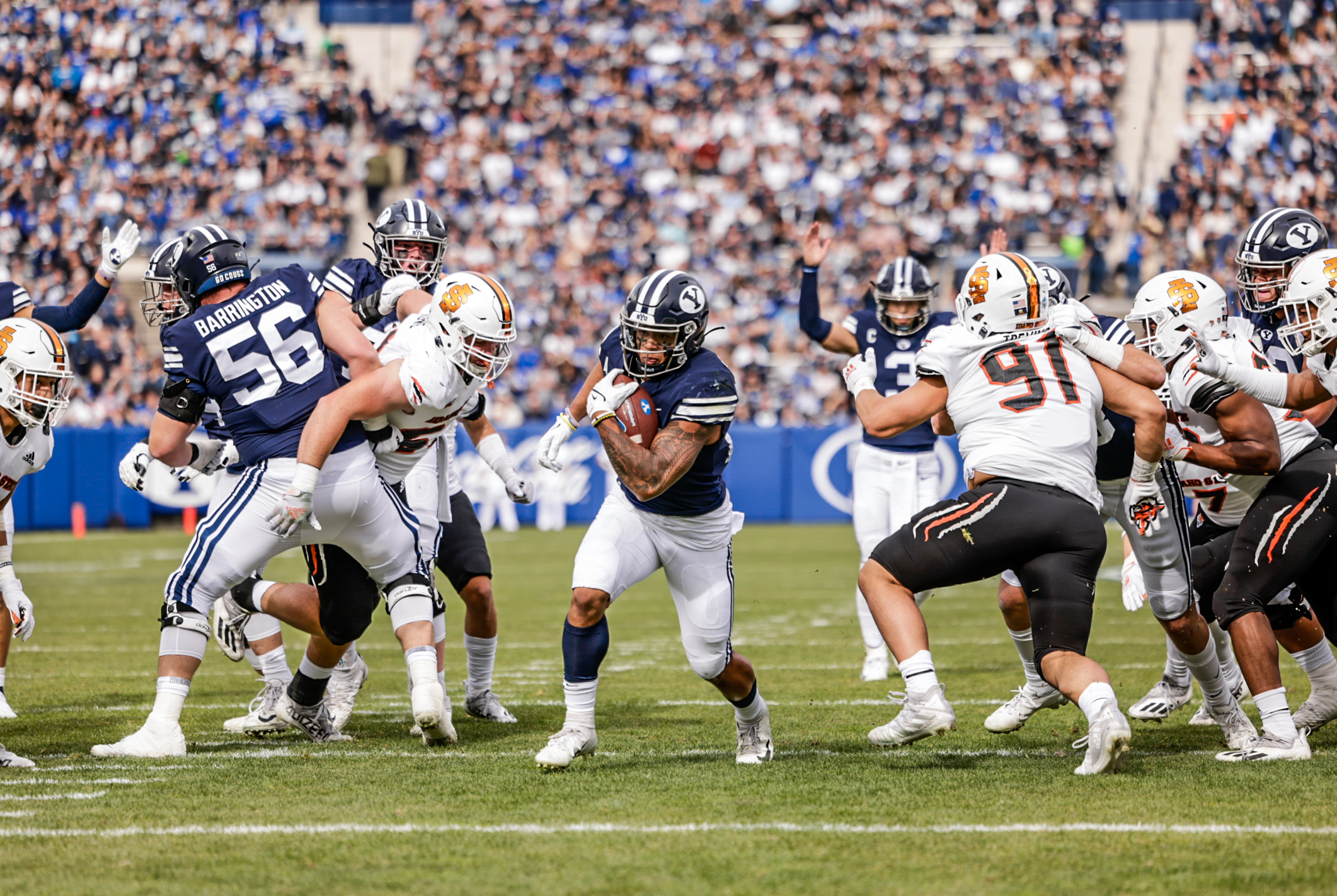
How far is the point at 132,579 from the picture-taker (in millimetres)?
12773

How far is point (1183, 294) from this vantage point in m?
5.41

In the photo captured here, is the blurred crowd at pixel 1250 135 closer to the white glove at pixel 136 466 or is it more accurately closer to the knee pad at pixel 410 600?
the knee pad at pixel 410 600

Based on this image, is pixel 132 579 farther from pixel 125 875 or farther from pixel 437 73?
pixel 437 73

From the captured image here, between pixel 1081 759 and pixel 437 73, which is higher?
pixel 437 73

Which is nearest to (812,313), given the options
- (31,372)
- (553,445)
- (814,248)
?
(814,248)

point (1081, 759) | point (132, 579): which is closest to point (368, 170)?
point (132, 579)

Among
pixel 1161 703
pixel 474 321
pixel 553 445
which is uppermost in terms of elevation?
pixel 474 321

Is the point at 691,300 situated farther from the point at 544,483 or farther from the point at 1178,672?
the point at 544,483

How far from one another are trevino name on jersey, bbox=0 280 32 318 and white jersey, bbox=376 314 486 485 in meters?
1.90

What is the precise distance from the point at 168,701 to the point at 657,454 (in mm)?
2019

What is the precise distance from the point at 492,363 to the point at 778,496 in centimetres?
1361

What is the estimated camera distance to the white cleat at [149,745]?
16.9 ft

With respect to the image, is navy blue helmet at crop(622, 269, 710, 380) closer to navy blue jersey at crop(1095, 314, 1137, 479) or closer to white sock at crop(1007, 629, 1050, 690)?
navy blue jersey at crop(1095, 314, 1137, 479)

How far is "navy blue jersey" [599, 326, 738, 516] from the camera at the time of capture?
4.90 m
